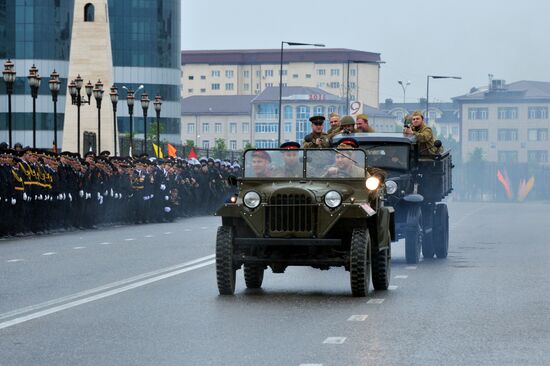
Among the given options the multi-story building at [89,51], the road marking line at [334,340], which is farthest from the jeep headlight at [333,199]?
the multi-story building at [89,51]

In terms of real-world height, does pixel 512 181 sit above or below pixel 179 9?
below

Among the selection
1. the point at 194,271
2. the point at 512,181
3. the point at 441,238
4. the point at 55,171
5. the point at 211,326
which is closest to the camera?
the point at 211,326

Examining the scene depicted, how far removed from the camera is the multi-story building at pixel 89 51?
120750mm

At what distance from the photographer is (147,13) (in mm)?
138625

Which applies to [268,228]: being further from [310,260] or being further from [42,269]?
[42,269]

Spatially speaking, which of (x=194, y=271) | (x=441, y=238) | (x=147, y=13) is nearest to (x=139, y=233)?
(x=441, y=238)

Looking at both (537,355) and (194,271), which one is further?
(194,271)

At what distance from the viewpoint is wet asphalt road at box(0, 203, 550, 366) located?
11359 millimetres

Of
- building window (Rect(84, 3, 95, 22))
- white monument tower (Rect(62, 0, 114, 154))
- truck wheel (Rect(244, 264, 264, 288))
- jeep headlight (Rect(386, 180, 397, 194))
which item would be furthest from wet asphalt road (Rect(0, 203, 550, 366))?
building window (Rect(84, 3, 95, 22))

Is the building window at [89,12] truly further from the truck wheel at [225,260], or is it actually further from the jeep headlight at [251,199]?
the truck wheel at [225,260]

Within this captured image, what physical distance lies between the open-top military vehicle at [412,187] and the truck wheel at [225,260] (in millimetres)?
5385

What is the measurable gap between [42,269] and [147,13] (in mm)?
118408

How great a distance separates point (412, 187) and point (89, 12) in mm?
57953

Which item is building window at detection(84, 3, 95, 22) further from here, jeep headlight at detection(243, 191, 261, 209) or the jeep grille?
the jeep grille
